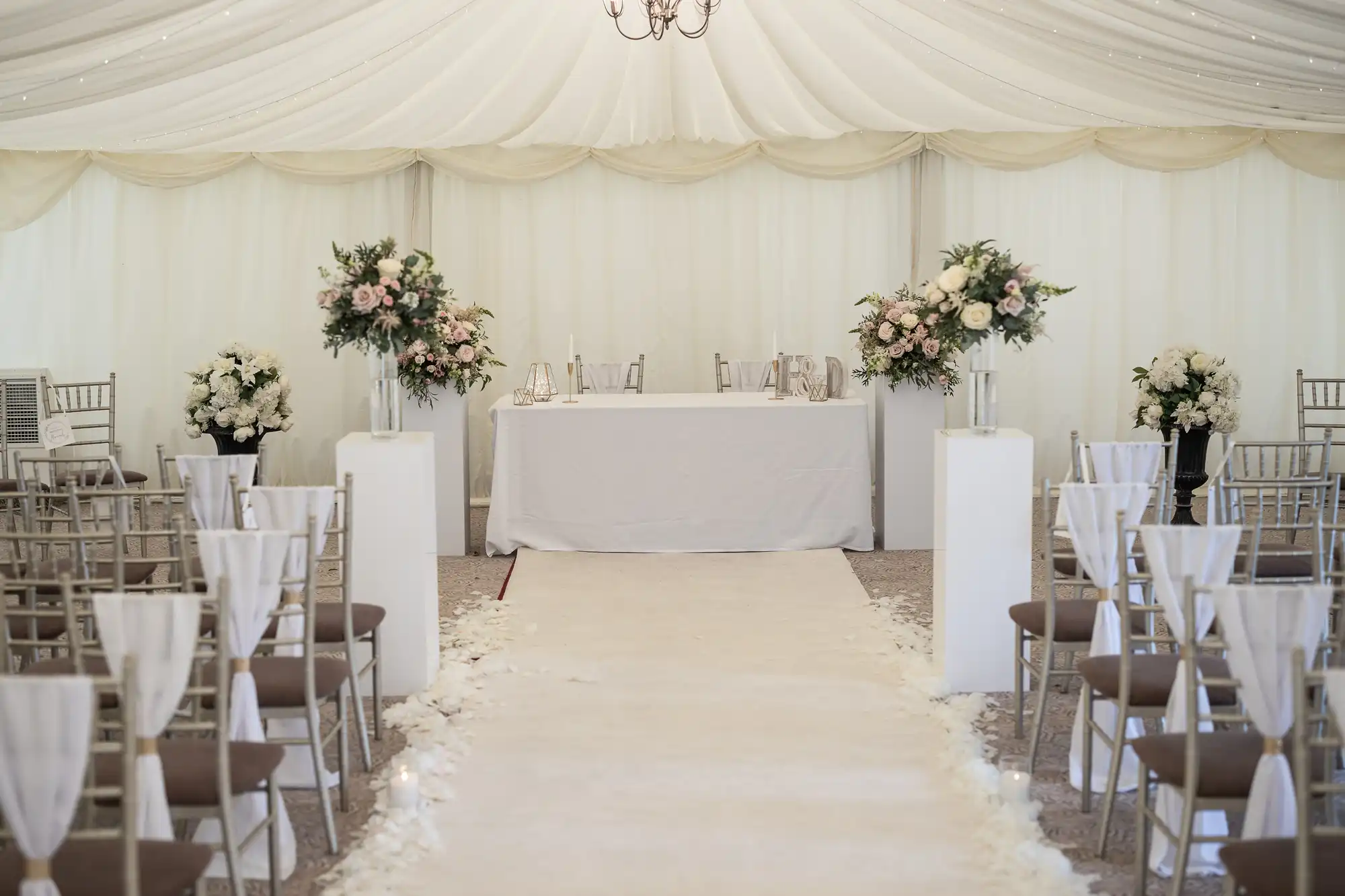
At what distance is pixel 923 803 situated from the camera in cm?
429

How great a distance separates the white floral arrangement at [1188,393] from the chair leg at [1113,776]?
16.0 feet

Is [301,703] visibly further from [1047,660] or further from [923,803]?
[1047,660]

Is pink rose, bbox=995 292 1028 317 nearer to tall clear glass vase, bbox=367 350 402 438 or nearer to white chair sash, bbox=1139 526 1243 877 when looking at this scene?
white chair sash, bbox=1139 526 1243 877

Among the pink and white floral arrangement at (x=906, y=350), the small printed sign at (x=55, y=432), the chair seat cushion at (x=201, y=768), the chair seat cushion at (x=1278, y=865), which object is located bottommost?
the chair seat cushion at (x=1278, y=865)

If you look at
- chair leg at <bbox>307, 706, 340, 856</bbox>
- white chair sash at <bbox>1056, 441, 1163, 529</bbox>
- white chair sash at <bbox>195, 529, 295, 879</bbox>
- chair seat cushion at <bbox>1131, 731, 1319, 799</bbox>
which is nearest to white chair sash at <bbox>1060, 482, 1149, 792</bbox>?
chair seat cushion at <bbox>1131, 731, 1319, 799</bbox>

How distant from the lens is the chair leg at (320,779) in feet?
12.8

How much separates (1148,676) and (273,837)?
247 centimetres

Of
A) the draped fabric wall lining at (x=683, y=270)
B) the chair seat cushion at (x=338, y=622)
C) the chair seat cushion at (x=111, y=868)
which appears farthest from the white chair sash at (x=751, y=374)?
the chair seat cushion at (x=111, y=868)

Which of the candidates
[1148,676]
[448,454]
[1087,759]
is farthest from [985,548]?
[448,454]

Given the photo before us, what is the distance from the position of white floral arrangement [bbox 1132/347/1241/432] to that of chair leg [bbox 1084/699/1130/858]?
4.88m

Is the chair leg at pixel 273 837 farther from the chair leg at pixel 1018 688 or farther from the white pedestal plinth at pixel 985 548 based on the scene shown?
the white pedestal plinth at pixel 985 548

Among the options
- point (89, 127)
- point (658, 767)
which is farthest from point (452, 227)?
point (658, 767)

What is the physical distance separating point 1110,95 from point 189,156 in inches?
262

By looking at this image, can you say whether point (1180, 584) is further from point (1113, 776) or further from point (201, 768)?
point (201, 768)
